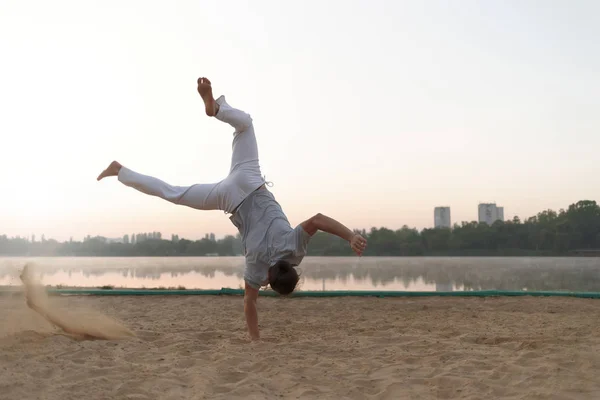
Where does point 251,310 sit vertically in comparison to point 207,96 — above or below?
below

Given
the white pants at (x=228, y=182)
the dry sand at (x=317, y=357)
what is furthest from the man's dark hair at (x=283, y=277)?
the white pants at (x=228, y=182)

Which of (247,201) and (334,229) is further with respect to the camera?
(247,201)

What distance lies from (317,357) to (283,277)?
75cm

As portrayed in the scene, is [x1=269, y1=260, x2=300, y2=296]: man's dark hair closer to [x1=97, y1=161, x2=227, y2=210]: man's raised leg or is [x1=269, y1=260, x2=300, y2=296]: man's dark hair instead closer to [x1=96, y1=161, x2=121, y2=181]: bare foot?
[x1=97, y1=161, x2=227, y2=210]: man's raised leg

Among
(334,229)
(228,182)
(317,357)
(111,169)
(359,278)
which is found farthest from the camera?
(359,278)

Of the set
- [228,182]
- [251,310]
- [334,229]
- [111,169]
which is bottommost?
[251,310]

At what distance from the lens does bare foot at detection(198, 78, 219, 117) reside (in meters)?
5.08

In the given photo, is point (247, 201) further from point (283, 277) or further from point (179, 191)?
point (283, 277)

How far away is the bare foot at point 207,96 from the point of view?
200 inches

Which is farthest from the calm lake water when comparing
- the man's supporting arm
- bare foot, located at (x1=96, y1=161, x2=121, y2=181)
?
the man's supporting arm

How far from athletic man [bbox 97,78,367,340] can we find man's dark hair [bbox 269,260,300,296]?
0.20ft

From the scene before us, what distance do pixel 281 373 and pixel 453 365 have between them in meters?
1.39

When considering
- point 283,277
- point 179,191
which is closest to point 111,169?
point 179,191

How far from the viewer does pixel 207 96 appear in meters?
5.08
